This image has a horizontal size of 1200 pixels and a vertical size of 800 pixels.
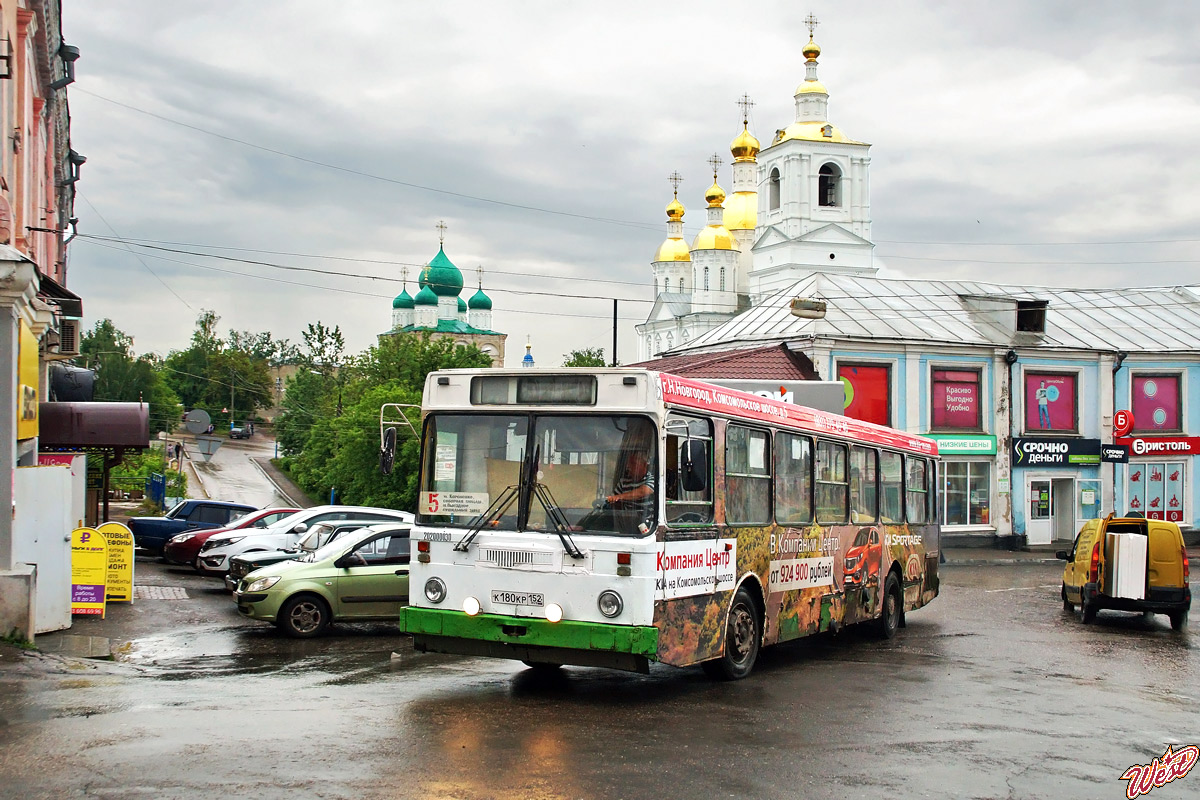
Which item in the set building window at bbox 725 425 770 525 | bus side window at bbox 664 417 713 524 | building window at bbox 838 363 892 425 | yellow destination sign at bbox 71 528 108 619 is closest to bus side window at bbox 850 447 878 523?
building window at bbox 725 425 770 525

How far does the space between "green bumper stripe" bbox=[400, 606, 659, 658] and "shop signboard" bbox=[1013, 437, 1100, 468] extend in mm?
30083

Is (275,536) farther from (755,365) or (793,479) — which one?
(755,365)

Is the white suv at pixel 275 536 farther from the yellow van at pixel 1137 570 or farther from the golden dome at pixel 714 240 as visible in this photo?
the golden dome at pixel 714 240

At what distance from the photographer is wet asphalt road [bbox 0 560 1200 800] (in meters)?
7.02

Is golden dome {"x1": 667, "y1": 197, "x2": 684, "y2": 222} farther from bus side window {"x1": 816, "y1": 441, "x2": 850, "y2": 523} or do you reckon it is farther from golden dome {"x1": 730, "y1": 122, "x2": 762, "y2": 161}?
bus side window {"x1": 816, "y1": 441, "x2": 850, "y2": 523}

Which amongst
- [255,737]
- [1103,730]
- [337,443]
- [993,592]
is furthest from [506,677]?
[337,443]

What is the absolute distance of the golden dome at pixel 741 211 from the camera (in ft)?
293

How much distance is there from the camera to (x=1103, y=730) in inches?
364

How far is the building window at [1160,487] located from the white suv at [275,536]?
26.9 metres

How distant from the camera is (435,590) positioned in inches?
390

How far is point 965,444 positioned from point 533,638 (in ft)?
95.2

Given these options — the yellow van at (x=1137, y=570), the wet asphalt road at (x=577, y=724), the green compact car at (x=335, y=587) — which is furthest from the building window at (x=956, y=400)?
the green compact car at (x=335, y=587)

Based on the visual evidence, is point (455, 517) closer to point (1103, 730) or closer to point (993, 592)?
point (1103, 730)

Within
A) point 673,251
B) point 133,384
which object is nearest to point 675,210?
point 673,251
